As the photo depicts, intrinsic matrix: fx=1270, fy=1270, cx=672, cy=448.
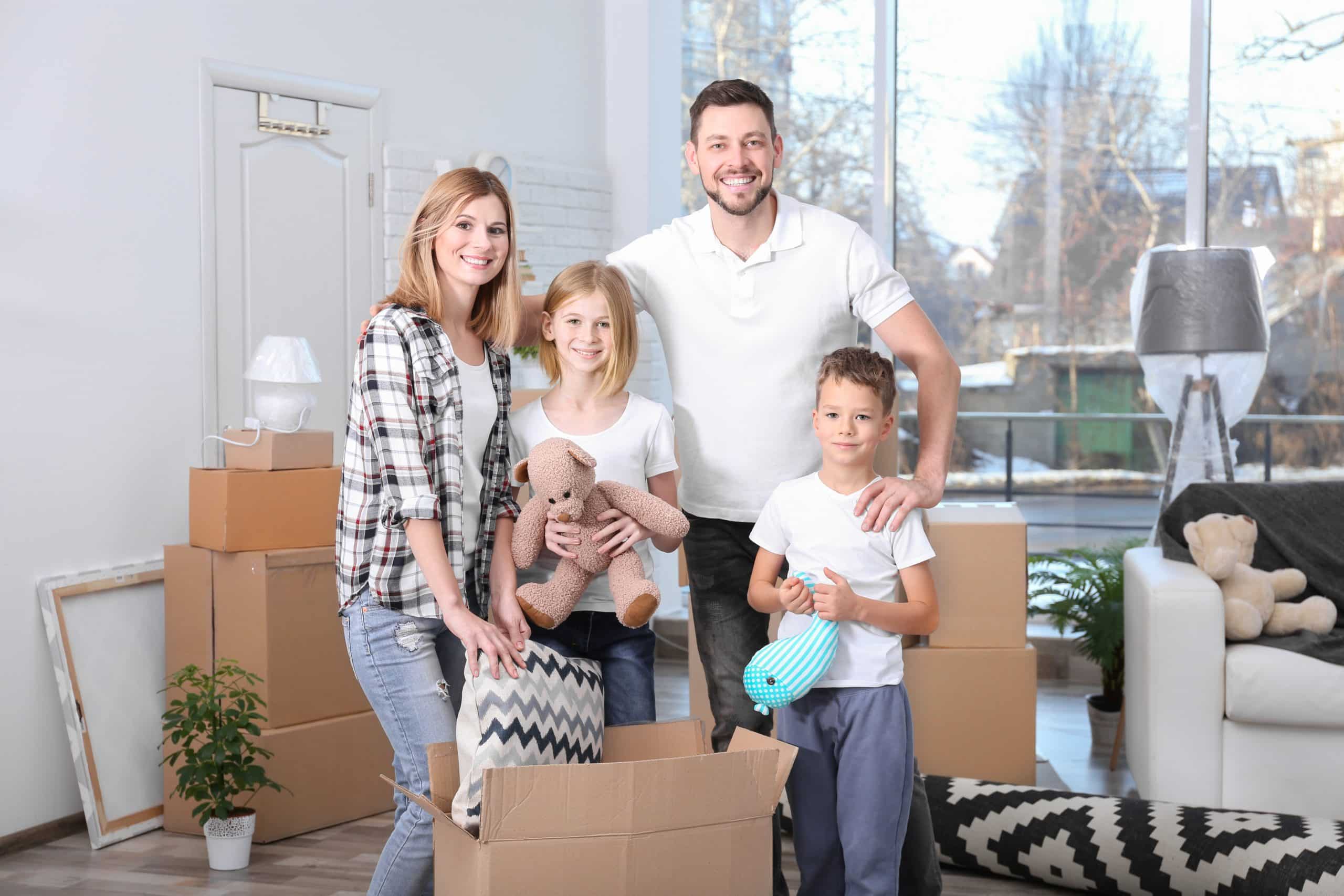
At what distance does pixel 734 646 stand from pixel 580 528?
1.39 feet

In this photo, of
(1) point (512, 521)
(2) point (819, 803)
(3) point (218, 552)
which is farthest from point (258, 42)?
(2) point (819, 803)

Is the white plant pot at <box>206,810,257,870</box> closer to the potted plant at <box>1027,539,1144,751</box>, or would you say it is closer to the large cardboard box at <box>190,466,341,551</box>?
the large cardboard box at <box>190,466,341,551</box>

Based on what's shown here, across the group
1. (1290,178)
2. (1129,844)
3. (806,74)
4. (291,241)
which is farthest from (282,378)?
(1290,178)

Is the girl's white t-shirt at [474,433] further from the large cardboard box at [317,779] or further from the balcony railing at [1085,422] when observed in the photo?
the balcony railing at [1085,422]

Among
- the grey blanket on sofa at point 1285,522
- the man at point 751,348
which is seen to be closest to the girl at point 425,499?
the man at point 751,348

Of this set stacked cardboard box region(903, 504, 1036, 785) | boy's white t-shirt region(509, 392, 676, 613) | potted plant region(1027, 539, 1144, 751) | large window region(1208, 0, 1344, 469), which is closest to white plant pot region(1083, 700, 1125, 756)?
potted plant region(1027, 539, 1144, 751)

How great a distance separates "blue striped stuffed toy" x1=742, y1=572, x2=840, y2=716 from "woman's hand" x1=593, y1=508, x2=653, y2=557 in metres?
0.25

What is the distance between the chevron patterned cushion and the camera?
159cm

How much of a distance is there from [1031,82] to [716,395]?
3.29 meters

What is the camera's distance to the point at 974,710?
3.16 metres

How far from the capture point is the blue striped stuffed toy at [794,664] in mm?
1812

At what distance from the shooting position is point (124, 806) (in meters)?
3.10

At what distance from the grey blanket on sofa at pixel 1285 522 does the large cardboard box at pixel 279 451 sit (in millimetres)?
2170

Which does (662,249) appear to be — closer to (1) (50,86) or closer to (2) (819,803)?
(2) (819,803)
